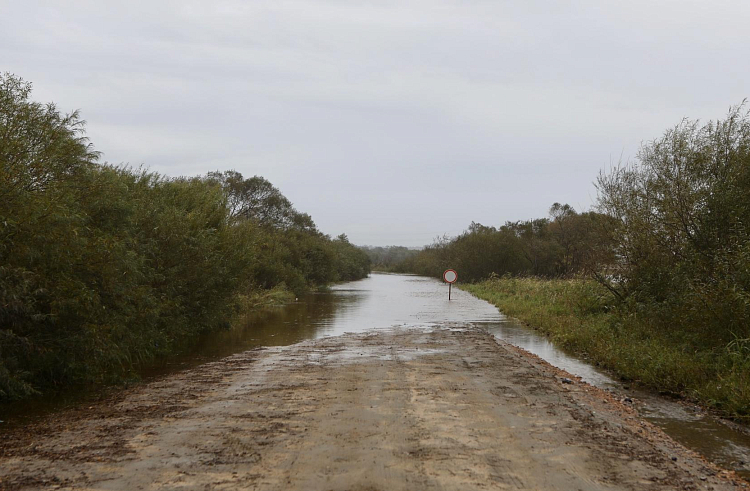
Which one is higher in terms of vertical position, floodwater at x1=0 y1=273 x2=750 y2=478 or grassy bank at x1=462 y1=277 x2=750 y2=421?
grassy bank at x1=462 y1=277 x2=750 y2=421

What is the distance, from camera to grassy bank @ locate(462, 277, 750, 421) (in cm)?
872

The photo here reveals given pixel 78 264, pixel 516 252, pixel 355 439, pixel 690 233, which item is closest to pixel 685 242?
pixel 690 233

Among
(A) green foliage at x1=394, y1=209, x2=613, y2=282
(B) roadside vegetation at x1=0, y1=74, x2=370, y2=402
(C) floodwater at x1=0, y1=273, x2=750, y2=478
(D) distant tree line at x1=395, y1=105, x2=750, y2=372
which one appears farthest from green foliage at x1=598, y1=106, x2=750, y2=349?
(A) green foliage at x1=394, y1=209, x2=613, y2=282

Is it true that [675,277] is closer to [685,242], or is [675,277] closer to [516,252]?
[685,242]

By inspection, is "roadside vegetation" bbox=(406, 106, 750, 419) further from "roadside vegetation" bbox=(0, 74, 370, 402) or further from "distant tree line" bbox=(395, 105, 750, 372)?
"roadside vegetation" bbox=(0, 74, 370, 402)

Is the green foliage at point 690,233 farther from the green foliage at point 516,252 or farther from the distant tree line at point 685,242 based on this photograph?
the green foliage at point 516,252

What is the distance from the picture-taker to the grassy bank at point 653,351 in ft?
28.6

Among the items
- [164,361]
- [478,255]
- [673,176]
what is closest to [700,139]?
[673,176]

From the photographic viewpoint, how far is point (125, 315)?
423 inches

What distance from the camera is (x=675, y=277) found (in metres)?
13.8

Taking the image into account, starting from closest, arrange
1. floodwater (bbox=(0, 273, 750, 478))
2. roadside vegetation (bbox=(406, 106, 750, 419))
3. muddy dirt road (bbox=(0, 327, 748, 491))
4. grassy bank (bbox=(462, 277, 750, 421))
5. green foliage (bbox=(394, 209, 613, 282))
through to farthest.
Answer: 1. muddy dirt road (bbox=(0, 327, 748, 491))
2. floodwater (bbox=(0, 273, 750, 478))
3. grassy bank (bbox=(462, 277, 750, 421))
4. roadside vegetation (bbox=(406, 106, 750, 419))
5. green foliage (bbox=(394, 209, 613, 282))

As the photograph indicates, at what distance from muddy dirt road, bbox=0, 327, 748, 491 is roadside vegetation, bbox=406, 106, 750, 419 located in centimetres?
191

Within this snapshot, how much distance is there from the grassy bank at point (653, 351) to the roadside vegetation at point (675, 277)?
0.02 metres

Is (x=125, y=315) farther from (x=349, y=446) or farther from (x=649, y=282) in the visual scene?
(x=649, y=282)
